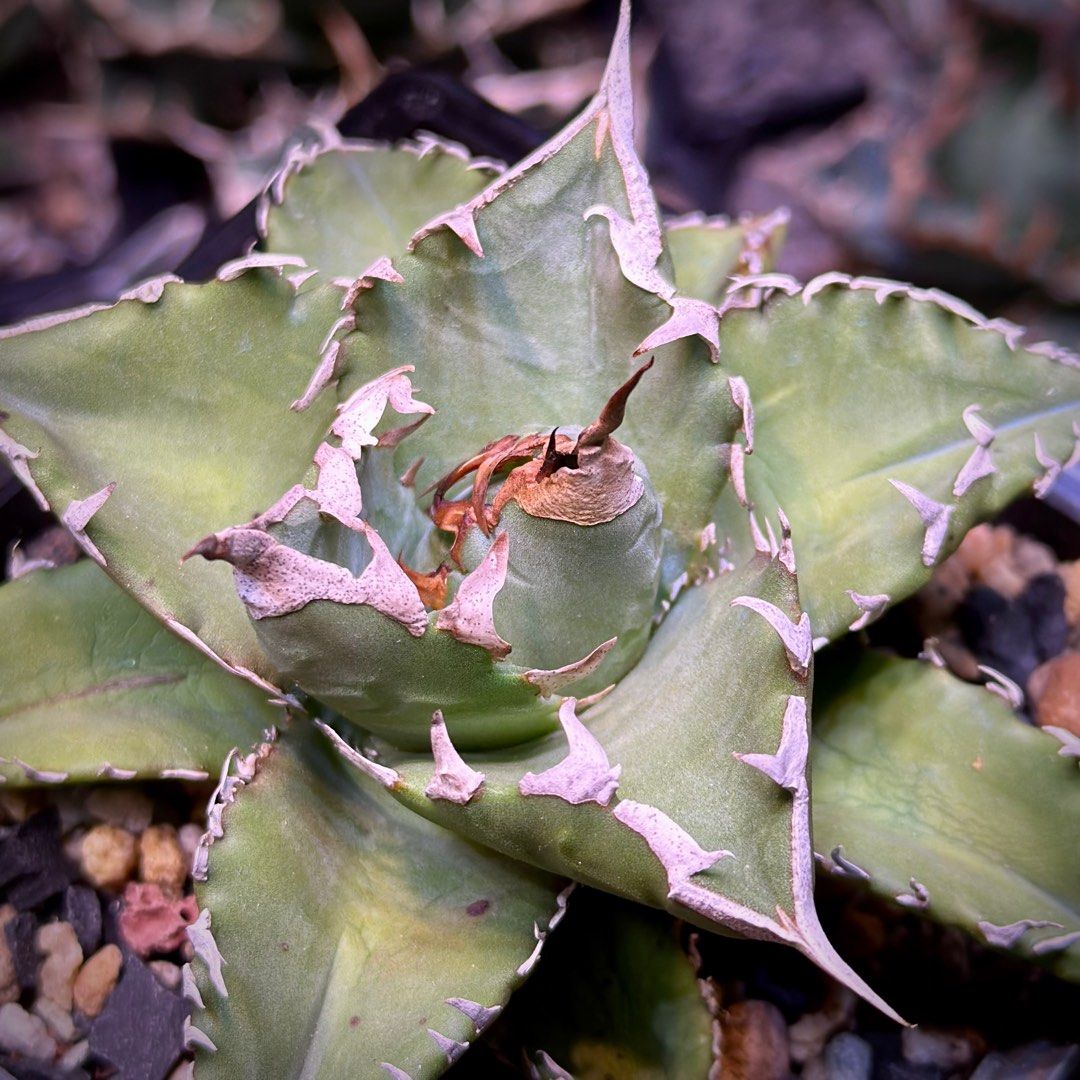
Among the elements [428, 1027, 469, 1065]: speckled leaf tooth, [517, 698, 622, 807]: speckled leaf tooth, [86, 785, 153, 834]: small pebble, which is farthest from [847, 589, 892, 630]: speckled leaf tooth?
[86, 785, 153, 834]: small pebble

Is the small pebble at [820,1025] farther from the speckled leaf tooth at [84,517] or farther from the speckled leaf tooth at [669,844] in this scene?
the speckled leaf tooth at [84,517]

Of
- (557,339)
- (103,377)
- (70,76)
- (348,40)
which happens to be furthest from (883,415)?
(70,76)

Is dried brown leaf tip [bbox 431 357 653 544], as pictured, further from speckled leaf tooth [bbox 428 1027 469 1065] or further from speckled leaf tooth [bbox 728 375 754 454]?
speckled leaf tooth [bbox 428 1027 469 1065]

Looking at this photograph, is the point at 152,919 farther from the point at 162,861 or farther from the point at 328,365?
the point at 328,365

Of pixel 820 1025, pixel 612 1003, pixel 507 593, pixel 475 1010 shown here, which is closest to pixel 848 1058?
pixel 820 1025

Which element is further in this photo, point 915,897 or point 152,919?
point 152,919
